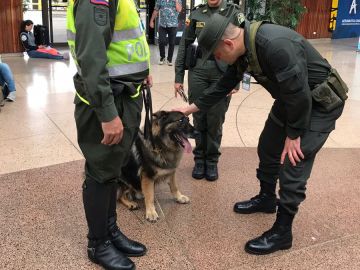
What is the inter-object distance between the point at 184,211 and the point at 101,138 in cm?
138

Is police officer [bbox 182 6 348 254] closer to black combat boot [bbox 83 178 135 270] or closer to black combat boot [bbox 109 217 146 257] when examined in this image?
black combat boot [bbox 109 217 146 257]

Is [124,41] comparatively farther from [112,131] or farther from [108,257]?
[108,257]

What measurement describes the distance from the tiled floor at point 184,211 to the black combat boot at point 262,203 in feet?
0.28

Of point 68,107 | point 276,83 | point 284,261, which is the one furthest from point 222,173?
point 68,107

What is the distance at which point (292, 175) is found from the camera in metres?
2.66

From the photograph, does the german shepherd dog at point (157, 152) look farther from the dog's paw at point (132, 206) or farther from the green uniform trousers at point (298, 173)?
the green uniform trousers at point (298, 173)

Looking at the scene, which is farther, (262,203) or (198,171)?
(198,171)

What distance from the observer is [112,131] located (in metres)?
2.10

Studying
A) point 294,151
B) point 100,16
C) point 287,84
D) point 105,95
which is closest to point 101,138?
point 105,95

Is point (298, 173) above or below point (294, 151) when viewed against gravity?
below

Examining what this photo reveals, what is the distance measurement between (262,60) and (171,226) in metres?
1.49

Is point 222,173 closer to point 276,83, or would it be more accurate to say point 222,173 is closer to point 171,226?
Result: point 171,226

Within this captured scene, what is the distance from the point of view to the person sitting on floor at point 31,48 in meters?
9.96

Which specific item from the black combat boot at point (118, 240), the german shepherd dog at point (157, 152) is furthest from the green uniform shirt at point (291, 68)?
the black combat boot at point (118, 240)
